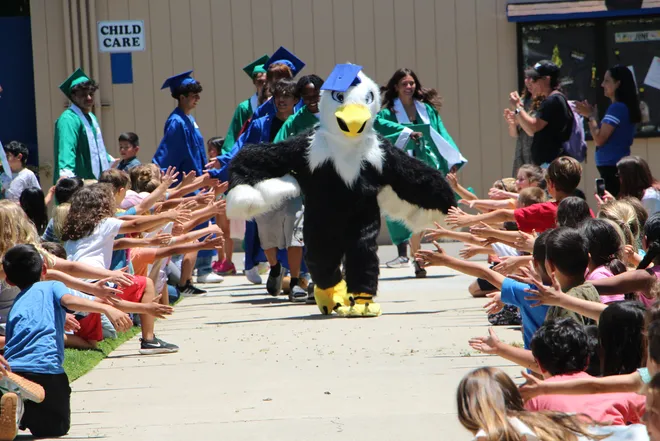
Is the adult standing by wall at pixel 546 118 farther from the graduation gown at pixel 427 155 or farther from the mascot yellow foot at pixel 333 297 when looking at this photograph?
the mascot yellow foot at pixel 333 297

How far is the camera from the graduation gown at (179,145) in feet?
33.9

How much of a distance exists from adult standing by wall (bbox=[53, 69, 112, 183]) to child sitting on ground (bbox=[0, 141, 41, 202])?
1.29ft

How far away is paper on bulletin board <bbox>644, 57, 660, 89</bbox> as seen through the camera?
1288 centimetres

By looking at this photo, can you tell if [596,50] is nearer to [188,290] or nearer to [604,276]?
[188,290]

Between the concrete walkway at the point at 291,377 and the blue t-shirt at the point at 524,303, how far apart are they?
1.64ft

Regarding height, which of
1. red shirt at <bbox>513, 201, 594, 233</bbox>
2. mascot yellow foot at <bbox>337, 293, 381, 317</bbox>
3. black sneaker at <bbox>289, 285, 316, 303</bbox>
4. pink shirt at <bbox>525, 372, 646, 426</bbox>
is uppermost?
red shirt at <bbox>513, 201, 594, 233</bbox>

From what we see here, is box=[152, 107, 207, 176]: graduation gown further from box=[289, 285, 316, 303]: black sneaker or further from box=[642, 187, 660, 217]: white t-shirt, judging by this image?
box=[642, 187, 660, 217]: white t-shirt

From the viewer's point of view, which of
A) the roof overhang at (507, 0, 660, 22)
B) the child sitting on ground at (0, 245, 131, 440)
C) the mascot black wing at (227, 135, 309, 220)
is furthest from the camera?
the roof overhang at (507, 0, 660, 22)

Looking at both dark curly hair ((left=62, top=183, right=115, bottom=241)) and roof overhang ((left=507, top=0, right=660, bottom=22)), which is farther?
roof overhang ((left=507, top=0, right=660, bottom=22))

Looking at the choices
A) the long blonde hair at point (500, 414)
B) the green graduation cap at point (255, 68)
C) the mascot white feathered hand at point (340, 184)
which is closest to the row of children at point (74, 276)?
the mascot white feathered hand at point (340, 184)

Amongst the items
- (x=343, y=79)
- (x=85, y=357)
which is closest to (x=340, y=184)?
(x=343, y=79)

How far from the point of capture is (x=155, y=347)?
691 cm

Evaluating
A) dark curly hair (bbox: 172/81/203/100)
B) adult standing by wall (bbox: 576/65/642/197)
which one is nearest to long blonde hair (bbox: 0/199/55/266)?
dark curly hair (bbox: 172/81/203/100)

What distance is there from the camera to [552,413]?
321 cm
